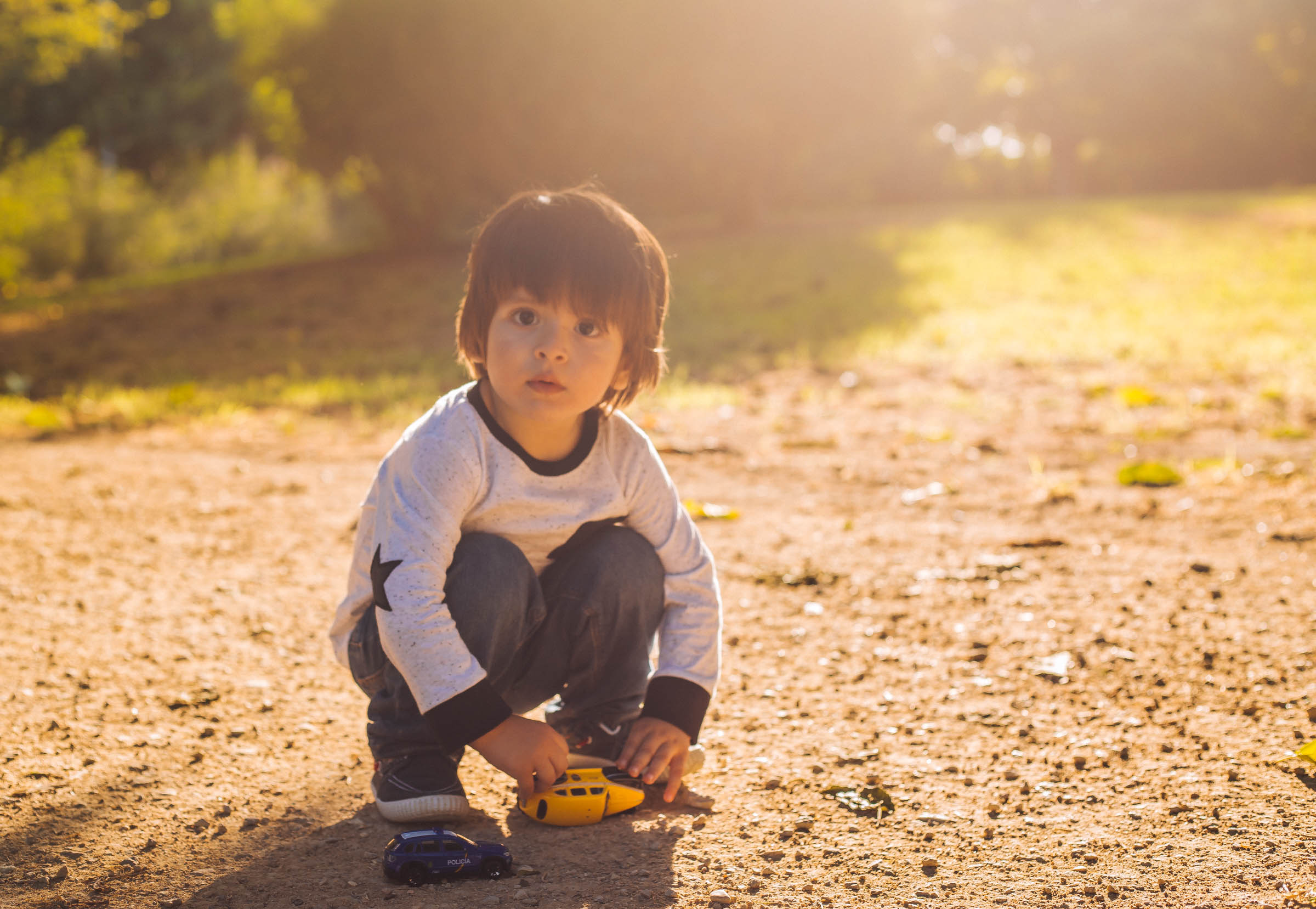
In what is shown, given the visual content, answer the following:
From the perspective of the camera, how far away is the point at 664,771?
1834mm

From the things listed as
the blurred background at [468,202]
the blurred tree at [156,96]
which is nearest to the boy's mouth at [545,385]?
the blurred background at [468,202]

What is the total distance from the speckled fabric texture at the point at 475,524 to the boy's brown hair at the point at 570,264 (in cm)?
16

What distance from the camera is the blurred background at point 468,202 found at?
7.95 m

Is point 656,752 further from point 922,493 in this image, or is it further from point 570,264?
point 922,493

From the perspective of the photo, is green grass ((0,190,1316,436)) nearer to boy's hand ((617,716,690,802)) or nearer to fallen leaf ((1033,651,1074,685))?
fallen leaf ((1033,651,1074,685))

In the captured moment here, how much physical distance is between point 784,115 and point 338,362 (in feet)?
30.2

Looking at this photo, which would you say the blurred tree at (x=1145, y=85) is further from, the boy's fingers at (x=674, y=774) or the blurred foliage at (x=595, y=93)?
the boy's fingers at (x=674, y=774)

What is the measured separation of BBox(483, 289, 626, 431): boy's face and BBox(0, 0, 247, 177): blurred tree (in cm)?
2123

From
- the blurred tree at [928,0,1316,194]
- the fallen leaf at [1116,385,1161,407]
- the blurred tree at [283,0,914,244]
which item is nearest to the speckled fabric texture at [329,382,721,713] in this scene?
the fallen leaf at [1116,385,1161,407]

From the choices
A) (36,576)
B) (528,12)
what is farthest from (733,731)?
(528,12)

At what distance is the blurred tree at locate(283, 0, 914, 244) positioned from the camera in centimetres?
1295

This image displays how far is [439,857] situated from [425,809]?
0.65 feet

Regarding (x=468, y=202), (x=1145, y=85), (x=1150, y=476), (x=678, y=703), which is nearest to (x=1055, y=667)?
(x=678, y=703)

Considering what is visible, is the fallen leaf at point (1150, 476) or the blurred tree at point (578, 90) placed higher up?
the blurred tree at point (578, 90)
